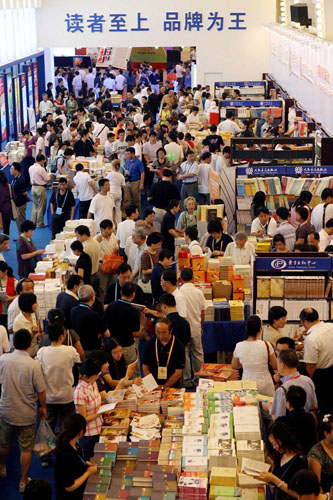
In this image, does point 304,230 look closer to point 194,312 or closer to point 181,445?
point 194,312

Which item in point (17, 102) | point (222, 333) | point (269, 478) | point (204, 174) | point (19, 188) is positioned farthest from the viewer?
point (17, 102)

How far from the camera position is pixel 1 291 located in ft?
29.3

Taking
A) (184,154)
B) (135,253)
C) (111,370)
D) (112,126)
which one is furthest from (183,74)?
(111,370)

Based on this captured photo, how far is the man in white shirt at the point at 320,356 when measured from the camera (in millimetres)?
7590

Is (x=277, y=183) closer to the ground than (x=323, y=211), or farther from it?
farther from it

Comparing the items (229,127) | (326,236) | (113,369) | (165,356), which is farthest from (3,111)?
(165,356)

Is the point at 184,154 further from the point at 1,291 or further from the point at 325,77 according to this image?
the point at 1,291

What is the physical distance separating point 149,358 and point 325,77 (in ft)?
34.0

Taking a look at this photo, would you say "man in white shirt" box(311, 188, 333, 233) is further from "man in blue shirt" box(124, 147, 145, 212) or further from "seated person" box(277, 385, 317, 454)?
"seated person" box(277, 385, 317, 454)

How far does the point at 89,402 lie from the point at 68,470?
0.95 meters

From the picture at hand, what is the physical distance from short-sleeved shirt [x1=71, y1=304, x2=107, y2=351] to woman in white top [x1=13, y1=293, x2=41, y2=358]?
39 cm

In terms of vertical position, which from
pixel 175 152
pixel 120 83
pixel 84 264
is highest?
pixel 120 83

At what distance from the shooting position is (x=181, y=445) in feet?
20.9

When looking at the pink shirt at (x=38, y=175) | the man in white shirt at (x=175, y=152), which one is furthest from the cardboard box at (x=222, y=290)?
the man in white shirt at (x=175, y=152)
